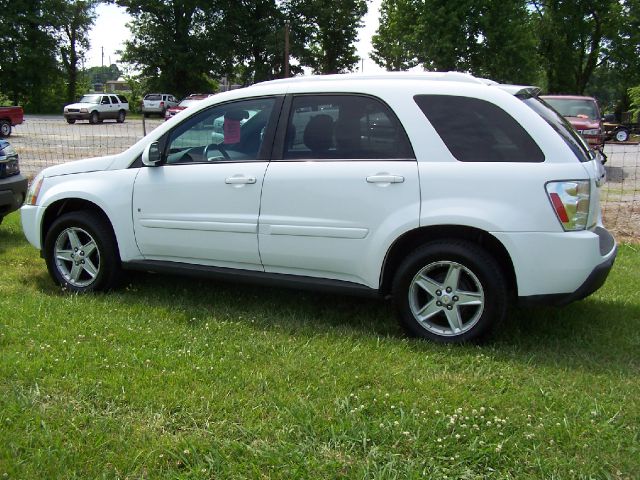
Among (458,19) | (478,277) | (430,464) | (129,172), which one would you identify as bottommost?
(430,464)

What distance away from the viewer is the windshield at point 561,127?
398 centimetres

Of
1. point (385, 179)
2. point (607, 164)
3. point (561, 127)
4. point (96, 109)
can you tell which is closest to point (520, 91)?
point (561, 127)

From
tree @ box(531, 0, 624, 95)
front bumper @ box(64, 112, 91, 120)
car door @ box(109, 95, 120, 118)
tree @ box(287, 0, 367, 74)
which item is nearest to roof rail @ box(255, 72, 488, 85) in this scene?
front bumper @ box(64, 112, 91, 120)

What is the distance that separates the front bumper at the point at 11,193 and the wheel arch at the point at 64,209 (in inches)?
65.6

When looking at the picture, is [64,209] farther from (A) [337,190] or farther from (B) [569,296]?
(B) [569,296]

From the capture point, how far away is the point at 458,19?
131ft

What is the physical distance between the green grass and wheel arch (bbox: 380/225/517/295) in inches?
17.6

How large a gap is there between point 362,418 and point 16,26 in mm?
56226

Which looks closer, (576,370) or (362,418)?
(362,418)

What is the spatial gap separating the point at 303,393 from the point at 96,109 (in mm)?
36768

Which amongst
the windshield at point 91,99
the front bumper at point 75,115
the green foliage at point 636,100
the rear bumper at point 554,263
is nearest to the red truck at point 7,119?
the front bumper at point 75,115

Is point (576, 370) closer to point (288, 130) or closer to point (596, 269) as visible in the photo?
point (596, 269)

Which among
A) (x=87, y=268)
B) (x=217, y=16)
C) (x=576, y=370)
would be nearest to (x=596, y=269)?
(x=576, y=370)

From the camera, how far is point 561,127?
13.6 ft
